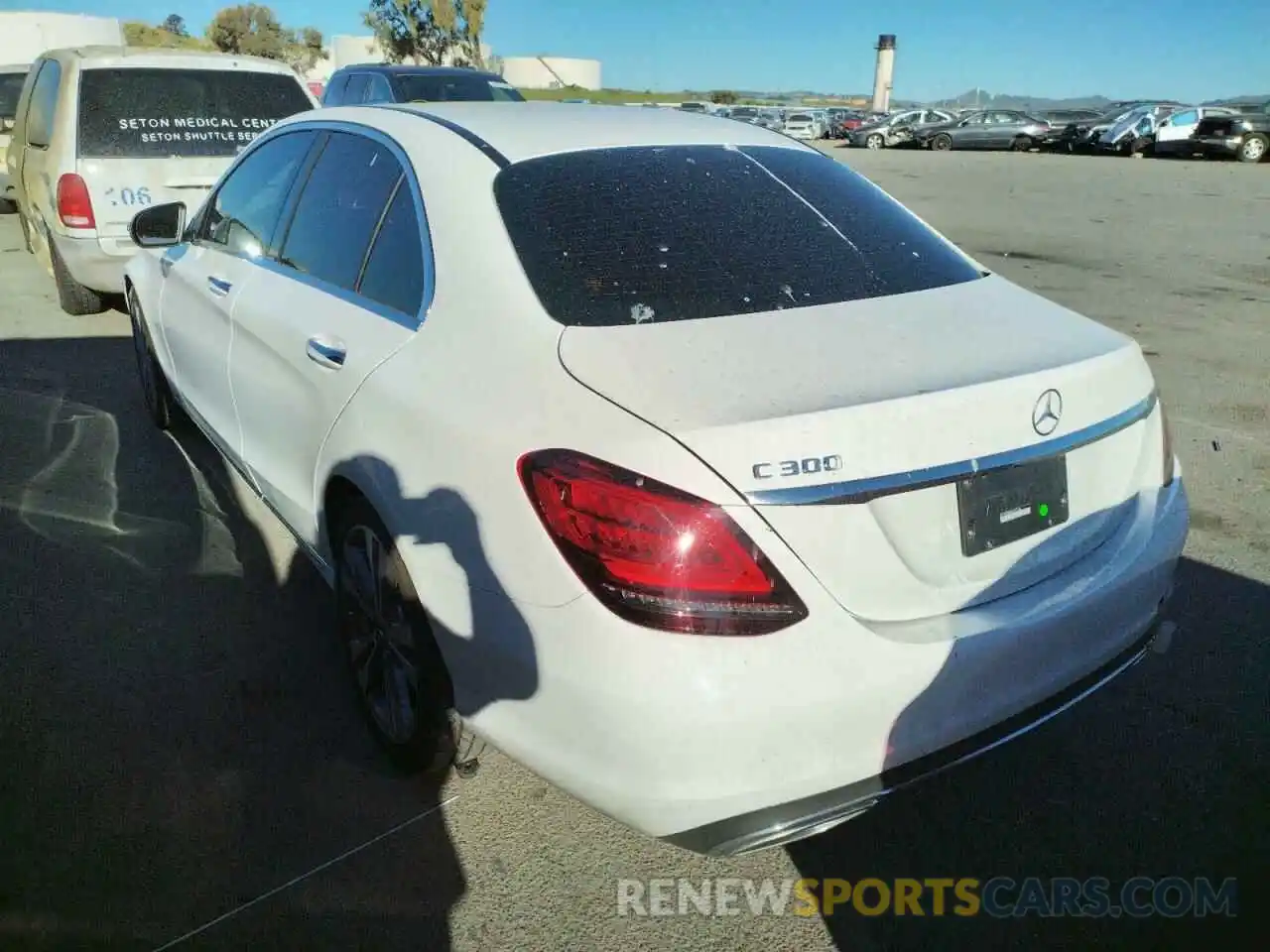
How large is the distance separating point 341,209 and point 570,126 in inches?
Result: 29.1

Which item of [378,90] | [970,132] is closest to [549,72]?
[970,132]

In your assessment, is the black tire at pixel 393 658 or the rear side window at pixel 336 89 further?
the rear side window at pixel 336 89

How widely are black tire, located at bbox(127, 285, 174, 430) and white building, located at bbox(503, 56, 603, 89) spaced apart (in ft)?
353

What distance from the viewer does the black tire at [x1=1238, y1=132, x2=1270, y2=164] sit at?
26938 millimetres

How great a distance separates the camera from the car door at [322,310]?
101 inches

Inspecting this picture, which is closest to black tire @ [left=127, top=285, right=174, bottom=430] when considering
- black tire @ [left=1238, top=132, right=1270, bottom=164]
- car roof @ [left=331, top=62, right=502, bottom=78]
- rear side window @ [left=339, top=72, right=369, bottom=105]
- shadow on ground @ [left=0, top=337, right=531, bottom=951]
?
shadow on ground @ [left=0, top=337, right=531, bottom=951]

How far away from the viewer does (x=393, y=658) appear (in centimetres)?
259

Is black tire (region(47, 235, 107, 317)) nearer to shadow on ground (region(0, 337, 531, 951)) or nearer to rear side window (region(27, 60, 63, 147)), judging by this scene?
rear side window (region(27, 60, 63, 147))

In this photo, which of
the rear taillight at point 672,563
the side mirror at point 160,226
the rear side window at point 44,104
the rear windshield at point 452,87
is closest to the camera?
the rear taillight at point 672,563

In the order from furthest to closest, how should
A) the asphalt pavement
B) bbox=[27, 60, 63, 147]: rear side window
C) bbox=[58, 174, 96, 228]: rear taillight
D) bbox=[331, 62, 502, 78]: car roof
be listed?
bbox=[331, 62, 502, 78]: car roof < bbox=[27, 60, 63, 147]: rear side window < bbox=[58, 174, 96, 228]: rear taillight < the asphalt pavement

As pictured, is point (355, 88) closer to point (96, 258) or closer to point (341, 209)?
point (96, 258)

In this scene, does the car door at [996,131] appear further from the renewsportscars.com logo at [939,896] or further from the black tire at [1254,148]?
the renewsportscars.com logo at [939,896]

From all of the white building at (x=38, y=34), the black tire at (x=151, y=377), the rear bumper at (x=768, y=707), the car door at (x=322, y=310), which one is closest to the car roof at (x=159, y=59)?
the black tire at (x=151, y=377)

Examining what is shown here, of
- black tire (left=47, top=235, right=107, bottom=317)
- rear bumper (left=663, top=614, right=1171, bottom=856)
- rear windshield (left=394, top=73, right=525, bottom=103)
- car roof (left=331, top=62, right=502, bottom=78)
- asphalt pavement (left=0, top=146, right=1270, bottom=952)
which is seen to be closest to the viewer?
rear bumper (left=663, top=614, right=1171, bottom=856)
